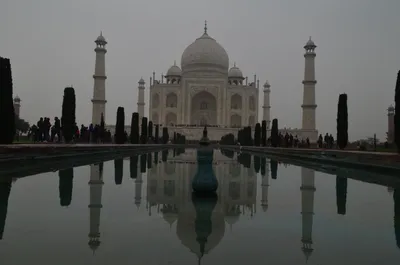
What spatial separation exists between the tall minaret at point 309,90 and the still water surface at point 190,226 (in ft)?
81.0

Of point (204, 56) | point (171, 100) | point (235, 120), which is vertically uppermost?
point (204, 56)

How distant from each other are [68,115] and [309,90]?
19.4m

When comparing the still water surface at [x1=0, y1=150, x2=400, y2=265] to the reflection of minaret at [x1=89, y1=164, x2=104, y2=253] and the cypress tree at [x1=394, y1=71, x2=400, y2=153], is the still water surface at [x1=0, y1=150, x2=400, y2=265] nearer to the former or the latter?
the reflection of minaret at [x1=89, y1=164, x2=104, y2=253]

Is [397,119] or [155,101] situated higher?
[155,101]

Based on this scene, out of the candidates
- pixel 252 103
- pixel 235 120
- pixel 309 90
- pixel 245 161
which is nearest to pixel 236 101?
pixel 252 103

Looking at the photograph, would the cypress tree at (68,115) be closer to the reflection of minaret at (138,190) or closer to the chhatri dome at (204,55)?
the reflection of minaret at (138,190)

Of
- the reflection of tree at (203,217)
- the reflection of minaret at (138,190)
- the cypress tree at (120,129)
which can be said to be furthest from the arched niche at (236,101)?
the reflection of tree at (203,217)

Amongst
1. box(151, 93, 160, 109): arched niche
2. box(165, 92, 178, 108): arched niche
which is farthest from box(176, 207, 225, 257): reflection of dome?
box(151, 93, 160, 109): arched niche

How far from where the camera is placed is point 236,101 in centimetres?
3706

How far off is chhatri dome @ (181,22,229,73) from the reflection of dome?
33.2m

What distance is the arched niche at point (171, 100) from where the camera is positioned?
119ft

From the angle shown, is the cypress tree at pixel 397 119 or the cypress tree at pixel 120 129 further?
the cypress tree at pixel 120 129

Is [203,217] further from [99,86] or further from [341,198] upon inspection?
[99,86]

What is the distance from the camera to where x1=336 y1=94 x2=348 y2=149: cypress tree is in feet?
43.1
